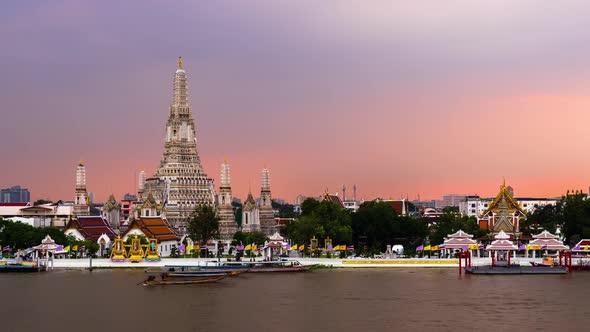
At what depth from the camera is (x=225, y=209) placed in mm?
119312

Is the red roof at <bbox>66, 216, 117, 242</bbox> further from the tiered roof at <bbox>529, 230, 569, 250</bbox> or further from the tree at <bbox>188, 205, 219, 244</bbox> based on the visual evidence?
the tiered roof at <bbox>529, 230, 569, 250</bbox>

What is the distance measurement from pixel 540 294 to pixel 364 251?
36808 mm

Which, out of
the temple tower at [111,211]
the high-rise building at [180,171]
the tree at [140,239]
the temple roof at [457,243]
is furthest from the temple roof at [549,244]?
the temple tower at [111,211]

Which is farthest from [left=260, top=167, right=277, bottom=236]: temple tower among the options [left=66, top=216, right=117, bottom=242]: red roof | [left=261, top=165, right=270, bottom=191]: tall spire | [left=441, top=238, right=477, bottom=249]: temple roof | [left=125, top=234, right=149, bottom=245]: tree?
[left=441, top=238, right=477, bottom=249]: temple roof

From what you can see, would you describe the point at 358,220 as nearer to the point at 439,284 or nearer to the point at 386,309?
the point at 439,284

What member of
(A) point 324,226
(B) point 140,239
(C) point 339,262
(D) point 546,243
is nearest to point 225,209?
(A) point 324,226

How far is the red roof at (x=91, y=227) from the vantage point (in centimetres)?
9907

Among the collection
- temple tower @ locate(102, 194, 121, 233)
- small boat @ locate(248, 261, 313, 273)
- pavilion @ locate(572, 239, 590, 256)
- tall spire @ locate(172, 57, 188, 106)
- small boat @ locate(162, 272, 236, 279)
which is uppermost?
tall spire @ locate(172, 57, 188, 106)

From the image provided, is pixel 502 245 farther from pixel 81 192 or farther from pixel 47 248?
pixel 81 192

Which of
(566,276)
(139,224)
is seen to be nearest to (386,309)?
(566,276)

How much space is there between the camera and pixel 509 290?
201ft

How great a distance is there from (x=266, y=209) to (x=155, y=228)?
36.9 meters

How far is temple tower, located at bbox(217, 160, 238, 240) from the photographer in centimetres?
11775

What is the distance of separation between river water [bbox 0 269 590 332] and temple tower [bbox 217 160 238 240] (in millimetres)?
43575
